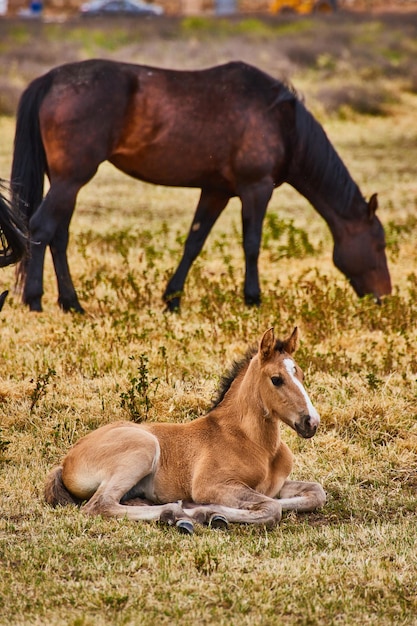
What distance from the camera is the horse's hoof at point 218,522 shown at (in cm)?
515

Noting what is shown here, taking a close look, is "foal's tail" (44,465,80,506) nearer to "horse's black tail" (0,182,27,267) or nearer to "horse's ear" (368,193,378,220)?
"horse's black tail" (0,182,27,267)

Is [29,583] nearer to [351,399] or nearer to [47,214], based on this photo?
[351,399]

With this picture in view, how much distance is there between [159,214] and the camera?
47.5ft

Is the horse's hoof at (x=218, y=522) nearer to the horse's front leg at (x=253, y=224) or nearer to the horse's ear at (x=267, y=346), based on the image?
the horse's ear at (x=267, y=346)

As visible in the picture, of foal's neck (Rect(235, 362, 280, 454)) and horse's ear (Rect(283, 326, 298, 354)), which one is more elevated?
horse's ear (Rect(283, 326, 298, 354))

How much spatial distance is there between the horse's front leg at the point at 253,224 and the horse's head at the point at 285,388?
407 cm

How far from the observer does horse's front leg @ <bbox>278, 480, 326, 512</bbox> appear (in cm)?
544

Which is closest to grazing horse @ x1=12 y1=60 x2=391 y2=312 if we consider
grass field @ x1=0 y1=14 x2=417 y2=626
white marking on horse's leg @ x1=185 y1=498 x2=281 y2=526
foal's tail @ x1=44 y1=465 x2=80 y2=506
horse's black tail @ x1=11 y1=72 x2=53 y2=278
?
horse's black tail @ x1=11 y1=72 x2=53 y2=278

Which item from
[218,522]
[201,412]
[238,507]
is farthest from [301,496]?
[201,412]

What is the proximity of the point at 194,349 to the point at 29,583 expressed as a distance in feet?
11.9

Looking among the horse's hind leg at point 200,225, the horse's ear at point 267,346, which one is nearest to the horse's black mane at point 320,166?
the horse's hind leg at point 200,225

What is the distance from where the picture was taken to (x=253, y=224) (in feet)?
31.5

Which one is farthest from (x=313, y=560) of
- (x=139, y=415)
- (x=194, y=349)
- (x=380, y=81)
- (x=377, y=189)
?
(x=380, y=81)

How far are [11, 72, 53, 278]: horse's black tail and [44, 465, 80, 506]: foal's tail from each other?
156 inches
